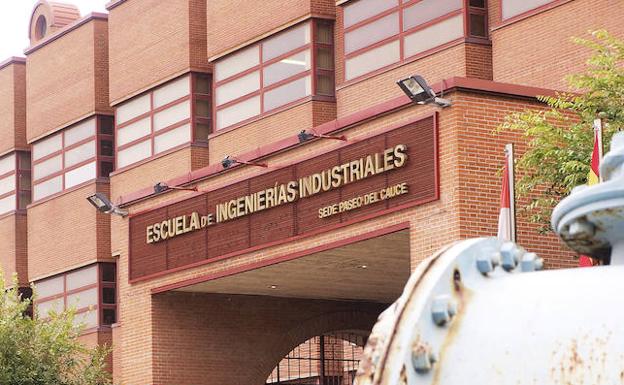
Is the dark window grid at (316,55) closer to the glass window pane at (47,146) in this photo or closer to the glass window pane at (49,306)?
the glass window pane at (49,306)

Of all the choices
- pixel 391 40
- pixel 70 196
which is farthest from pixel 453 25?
pixel 70 196

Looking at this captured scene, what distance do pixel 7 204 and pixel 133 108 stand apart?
7.22 m

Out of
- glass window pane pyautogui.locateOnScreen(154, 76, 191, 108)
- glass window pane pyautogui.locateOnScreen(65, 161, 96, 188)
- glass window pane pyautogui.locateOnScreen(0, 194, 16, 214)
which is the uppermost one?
glass window pane pyautogui.locateOnScreen(154, 76, 191, 108)

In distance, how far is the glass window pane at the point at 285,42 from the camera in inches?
1192

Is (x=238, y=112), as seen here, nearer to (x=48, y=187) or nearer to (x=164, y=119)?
(x=164, y=119)

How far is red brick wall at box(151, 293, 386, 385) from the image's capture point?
28234 mm

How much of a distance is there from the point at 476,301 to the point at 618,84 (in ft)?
51.5

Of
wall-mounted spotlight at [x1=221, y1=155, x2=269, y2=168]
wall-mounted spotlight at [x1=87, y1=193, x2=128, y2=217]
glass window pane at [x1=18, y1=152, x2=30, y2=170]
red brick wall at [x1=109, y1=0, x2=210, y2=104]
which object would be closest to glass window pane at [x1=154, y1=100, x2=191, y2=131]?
red brick wall at [x1=109, y1=0, x2=210, y2=104]

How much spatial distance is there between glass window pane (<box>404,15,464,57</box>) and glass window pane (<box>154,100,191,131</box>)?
8.03m

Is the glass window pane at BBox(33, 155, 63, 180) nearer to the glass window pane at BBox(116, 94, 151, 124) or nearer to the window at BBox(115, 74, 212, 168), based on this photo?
the window at BBox(115, 74, 212, 168)

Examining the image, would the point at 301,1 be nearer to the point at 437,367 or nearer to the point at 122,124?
the point at 122,124

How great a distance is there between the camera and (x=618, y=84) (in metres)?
→ 17.9

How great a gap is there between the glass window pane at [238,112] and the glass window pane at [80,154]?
21.0 feet

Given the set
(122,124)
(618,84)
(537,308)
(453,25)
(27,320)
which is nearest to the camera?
(537,308)
